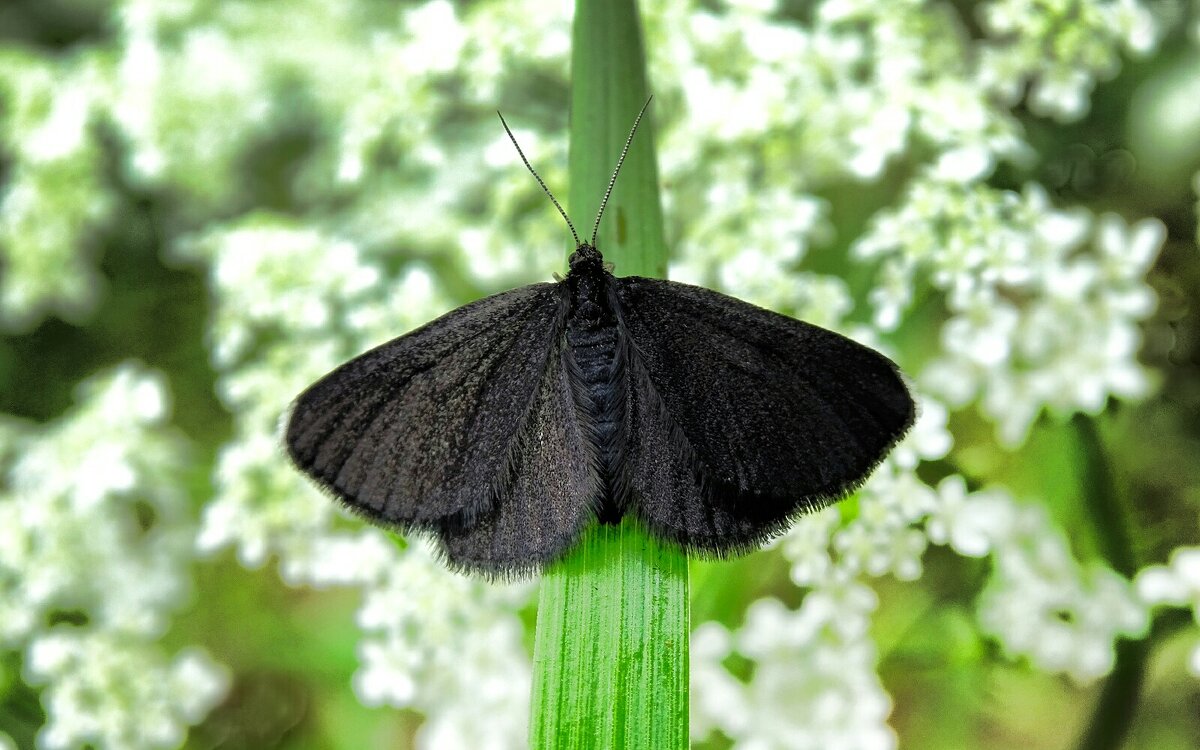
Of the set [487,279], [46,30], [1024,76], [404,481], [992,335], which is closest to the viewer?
[404,481]

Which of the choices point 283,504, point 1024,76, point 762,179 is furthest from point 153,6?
point 1024,76

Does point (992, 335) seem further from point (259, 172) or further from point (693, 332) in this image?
point (259, 172)

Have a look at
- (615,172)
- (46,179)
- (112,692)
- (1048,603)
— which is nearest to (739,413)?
(615,172)

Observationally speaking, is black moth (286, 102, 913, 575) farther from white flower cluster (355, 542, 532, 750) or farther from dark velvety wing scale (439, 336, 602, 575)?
white flower cluster (355, 542, 532, 750)

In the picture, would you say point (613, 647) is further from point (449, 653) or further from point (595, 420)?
point (449, 653)

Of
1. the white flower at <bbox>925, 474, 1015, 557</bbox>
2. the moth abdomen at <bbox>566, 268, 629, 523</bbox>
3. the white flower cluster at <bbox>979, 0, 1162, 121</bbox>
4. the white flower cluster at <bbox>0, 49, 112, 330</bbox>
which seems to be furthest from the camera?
the white flower cluster at <bbox>0, 49, 112, 330</bbox>

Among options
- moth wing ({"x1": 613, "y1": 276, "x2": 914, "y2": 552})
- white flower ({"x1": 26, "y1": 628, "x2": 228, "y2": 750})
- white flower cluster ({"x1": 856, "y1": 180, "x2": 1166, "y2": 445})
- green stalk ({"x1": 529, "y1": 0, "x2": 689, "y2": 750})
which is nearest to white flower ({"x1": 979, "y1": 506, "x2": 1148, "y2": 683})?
white flower cluster ({"x1": 856, "y1": 180, "x2": 1166, "y2": 445})
